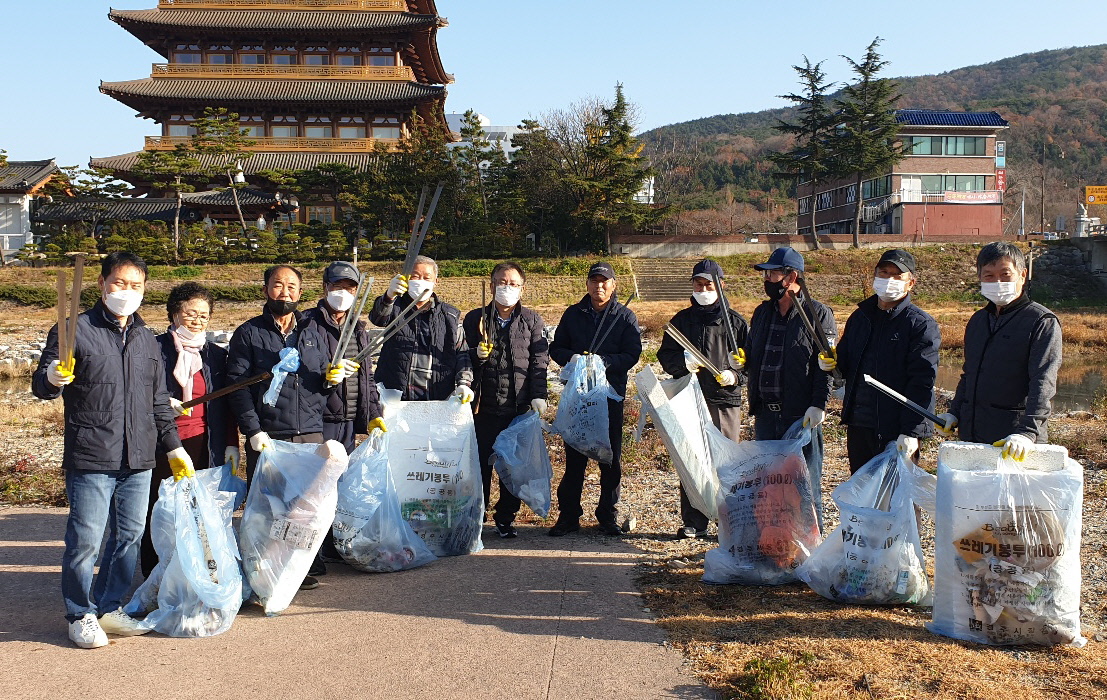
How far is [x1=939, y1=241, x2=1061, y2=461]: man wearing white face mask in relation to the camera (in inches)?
137

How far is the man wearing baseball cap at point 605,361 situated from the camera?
17.1 feet

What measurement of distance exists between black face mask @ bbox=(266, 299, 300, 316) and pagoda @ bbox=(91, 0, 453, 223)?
3012cm

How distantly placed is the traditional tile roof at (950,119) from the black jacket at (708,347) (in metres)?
43.1

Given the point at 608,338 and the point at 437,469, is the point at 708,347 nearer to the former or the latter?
the point at 608,338

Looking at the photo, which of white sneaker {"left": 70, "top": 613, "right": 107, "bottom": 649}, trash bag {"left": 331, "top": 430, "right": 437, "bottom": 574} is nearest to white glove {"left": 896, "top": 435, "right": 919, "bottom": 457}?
trash bag {"left": 331, "top": 430, "right": 437, "bottom": 574}

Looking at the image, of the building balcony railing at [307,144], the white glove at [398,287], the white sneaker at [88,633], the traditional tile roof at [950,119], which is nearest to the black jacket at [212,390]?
the white glove at [398,287]

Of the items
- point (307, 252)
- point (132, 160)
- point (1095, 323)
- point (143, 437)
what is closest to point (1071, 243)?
point (1095, 323)

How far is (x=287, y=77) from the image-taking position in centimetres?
3534

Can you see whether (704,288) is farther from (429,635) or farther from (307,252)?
(307,252)

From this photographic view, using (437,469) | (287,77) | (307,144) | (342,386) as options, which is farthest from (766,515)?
(287,77)

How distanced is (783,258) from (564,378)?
1415mm

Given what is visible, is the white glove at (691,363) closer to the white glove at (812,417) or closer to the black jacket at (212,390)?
the white glove at (812,417)

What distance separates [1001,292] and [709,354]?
1.70 meters

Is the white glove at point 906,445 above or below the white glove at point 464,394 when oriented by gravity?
below
